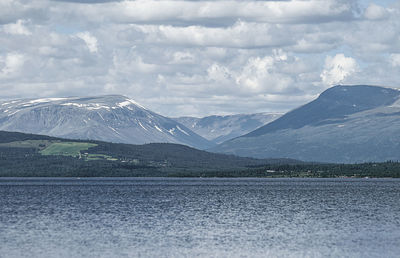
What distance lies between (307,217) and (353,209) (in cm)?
2958

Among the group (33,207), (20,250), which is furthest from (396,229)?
(33,207)

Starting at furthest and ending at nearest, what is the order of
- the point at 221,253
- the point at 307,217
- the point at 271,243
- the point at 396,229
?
the point at 307,217 < the point at 396,229 < the point at 271,243 < the point at 221,253

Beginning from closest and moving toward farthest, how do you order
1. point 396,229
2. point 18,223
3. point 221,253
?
point 221,253 < point 396,229 < point 18,223

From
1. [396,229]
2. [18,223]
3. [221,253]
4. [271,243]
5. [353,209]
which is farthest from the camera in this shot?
[353,209]

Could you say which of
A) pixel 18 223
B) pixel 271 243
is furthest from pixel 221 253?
pixel 18 223

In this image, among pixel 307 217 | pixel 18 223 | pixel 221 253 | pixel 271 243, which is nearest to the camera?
pixel 221 253

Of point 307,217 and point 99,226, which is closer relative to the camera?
point 99,226

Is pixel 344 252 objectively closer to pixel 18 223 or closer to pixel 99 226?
pixel 99 226

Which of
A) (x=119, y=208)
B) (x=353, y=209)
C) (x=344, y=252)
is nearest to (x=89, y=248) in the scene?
(x=344, y=252)

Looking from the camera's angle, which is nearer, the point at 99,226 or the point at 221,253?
the point at 221,253

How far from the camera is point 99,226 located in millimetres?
140500

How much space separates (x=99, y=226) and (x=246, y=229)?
2954 cm

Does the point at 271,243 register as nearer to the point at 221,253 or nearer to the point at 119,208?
the point at 221,253

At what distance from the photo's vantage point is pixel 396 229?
136m
